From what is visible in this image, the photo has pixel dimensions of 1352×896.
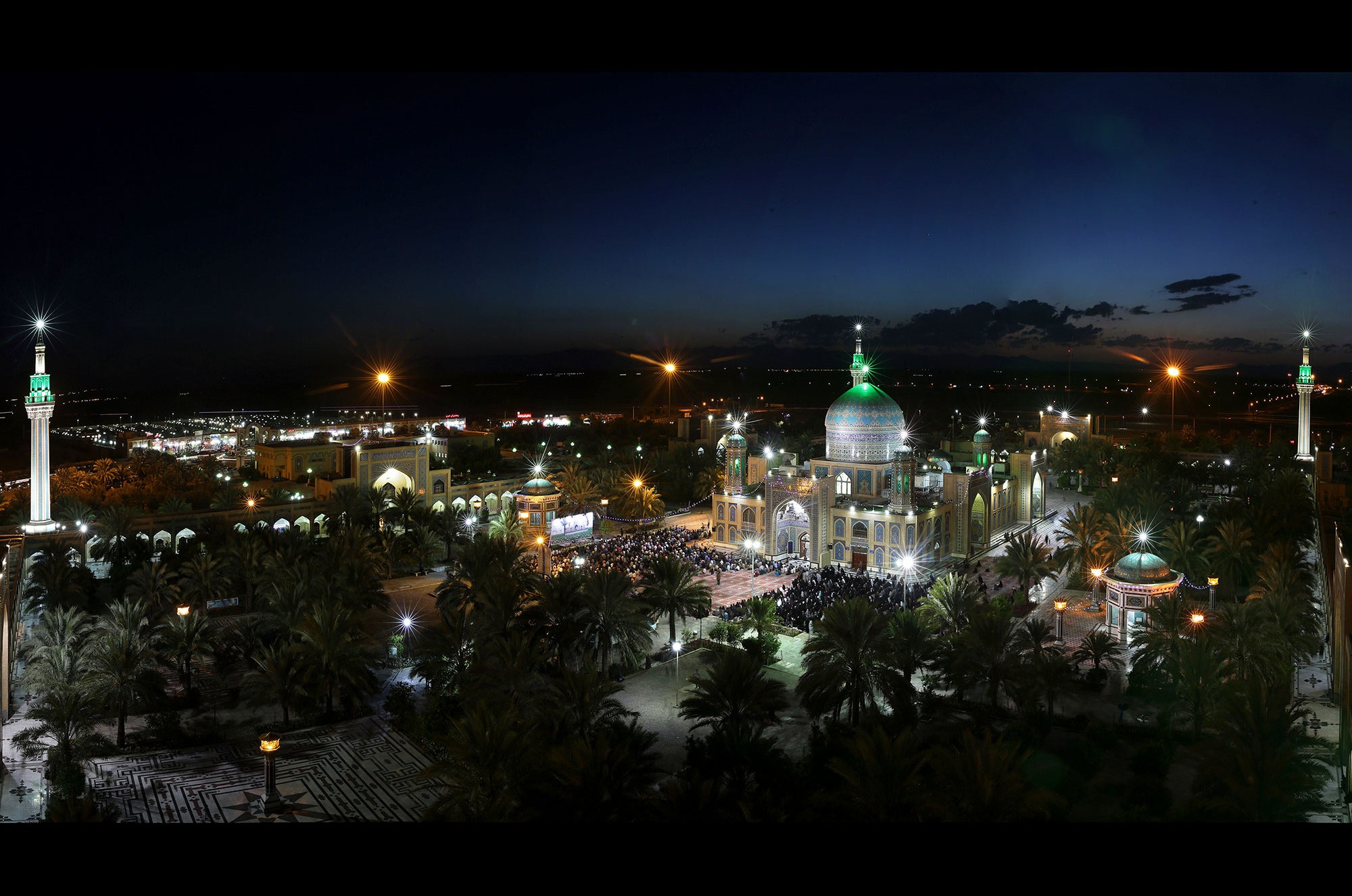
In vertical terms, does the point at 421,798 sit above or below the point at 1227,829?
below

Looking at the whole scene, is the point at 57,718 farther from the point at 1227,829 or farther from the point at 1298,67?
the point at 1298,67

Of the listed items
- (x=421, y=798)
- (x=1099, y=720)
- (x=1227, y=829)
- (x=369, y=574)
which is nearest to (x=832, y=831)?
(x=1227, y=829)

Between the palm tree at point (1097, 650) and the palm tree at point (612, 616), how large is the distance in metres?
6.95

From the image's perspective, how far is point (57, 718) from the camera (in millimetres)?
11914

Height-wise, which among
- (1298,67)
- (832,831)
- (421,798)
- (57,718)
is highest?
(1298,67)

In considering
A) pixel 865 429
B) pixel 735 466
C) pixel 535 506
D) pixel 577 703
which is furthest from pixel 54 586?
pixel 865 429

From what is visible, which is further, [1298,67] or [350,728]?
[350,728]

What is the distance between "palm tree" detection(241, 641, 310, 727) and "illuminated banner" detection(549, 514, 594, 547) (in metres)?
12.3

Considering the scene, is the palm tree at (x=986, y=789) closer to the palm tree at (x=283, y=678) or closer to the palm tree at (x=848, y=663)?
the palm tree at (x=848, y=663)

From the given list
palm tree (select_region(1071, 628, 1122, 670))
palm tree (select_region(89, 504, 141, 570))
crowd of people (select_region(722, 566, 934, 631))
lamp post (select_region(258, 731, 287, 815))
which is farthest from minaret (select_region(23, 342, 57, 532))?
palm tree (select_region(1071, 628, 1122, 670))

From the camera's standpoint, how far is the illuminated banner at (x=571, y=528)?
1025 inches

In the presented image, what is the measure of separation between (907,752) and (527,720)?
4312 millimetres

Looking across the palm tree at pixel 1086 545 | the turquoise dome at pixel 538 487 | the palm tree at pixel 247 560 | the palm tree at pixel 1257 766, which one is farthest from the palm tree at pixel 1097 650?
the palm tree at pixel 247 560

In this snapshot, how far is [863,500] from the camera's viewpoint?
82.6 feet
